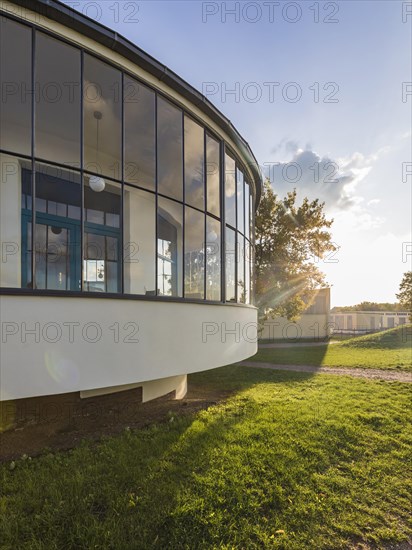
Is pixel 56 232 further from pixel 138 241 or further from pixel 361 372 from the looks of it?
pixel 361 372

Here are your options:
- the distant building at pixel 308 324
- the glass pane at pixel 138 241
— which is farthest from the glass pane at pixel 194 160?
the distant building at pixel 308 324

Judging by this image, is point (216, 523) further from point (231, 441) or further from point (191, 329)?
point (191, 329)

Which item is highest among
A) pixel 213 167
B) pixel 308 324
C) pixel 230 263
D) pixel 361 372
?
pixel 213 167

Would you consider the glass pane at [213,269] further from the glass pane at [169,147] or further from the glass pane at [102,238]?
the glass pane at [102,238]

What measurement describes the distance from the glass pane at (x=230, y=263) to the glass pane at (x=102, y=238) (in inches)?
113

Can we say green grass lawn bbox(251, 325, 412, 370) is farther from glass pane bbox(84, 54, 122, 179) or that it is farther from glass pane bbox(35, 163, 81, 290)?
glass pane bbox(84, 54, 122, 179)

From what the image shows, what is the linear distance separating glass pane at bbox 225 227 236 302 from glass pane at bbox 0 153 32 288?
14.1 feet

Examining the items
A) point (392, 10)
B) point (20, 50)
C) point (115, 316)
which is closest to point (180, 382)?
point (115, 316)

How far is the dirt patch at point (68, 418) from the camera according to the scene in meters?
4.88

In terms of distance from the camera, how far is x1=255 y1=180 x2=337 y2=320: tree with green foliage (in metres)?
16.6

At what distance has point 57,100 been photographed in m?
5.99

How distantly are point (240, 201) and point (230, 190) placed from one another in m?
0.67

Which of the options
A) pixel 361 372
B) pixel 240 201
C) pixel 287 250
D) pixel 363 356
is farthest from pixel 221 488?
pixel 363 356

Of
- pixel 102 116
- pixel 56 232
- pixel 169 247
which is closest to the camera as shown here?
pixel 102 116
